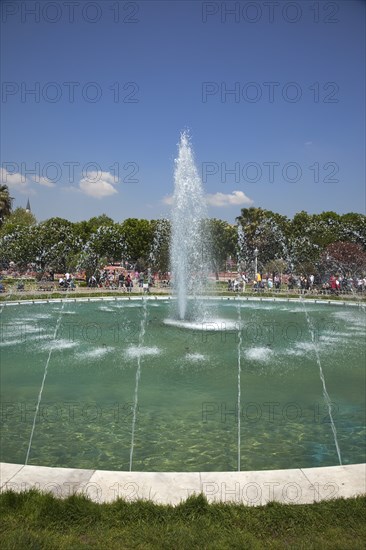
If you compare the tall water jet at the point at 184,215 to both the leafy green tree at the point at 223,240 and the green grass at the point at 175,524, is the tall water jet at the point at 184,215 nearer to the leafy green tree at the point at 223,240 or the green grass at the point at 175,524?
the green grass at the point at 175,524

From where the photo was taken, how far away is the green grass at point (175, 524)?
14.3ft

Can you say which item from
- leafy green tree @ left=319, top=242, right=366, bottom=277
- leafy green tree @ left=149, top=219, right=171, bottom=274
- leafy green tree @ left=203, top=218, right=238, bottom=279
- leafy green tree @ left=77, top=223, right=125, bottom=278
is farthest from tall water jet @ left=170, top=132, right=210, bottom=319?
leafy green tree @ left=203, top=218, right=238, bottom=279

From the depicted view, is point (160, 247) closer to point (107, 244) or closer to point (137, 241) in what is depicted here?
point (137, 241)

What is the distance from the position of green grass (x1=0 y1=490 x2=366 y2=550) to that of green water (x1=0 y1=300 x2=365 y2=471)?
2011mm

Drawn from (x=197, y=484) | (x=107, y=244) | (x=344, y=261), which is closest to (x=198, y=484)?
(x=197, y=484)

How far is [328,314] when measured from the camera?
25.2 metres

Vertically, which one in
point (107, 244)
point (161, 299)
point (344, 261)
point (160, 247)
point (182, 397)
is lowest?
point (182, 397)

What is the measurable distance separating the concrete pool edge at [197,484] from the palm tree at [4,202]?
166 ft

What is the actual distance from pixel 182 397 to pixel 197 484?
464cm

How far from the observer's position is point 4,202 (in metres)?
53.1

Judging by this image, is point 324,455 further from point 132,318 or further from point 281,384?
point 132,318

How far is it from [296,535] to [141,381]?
282 inches

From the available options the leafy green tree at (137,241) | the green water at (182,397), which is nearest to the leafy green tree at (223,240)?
the leafy green tree at (137,241)

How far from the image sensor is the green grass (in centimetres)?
436
